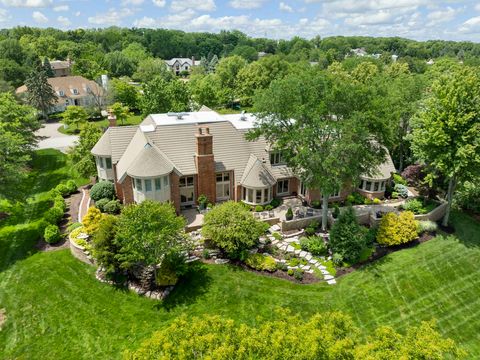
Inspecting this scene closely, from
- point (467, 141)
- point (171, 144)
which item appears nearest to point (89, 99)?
point (171, 144)

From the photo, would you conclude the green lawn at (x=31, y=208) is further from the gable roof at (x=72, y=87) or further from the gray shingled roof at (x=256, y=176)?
the gable roof at (x=72, y=87)

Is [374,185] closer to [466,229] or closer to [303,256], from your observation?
[466,229]

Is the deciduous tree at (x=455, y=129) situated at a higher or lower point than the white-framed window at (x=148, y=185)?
higher

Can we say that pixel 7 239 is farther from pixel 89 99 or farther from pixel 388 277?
pixel 89 99

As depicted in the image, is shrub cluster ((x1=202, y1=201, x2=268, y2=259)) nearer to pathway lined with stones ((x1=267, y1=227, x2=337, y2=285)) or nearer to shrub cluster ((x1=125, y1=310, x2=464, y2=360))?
pathway lined with stones ((x1=267, y1=227, x2=337, y2=285))

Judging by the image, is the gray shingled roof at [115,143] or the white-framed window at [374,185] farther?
the white-framed window at [374,185]

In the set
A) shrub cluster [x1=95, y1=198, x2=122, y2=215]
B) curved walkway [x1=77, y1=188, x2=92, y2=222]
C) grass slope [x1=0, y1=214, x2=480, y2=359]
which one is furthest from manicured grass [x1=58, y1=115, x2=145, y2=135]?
grass slope [x1=0, y1=214, x2=480, y2=359]

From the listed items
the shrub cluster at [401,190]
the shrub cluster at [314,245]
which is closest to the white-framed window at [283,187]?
the shrub cluster at [314,245]

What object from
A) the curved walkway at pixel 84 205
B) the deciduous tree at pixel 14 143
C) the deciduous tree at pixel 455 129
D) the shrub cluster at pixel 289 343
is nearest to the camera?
the shrub cluster at pixel 289 343

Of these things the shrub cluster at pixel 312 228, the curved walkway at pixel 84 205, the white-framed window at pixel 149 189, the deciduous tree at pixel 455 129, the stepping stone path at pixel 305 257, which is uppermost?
the deciduous tree at pixel 455 129
